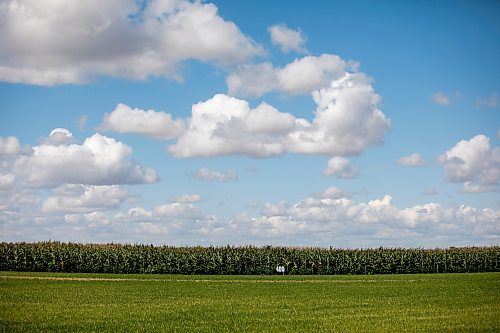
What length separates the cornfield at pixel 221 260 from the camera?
74.0 metres

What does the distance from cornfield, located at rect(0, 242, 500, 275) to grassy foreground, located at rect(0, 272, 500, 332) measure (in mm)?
29784

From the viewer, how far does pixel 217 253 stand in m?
76.2

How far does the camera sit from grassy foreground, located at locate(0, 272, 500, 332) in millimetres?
25594

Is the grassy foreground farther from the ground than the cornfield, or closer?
closer

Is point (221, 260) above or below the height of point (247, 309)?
above

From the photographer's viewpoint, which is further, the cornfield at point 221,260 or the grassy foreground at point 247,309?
the cornfield at point 221,260

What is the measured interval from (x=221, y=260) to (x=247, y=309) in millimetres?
44263

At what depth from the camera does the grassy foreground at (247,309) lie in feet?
84.0

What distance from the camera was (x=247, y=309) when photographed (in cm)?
3158

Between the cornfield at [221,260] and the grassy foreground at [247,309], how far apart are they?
→ 2978cm

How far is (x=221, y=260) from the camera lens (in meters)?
75.6

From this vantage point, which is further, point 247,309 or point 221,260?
point 221,260

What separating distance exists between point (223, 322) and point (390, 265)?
182ft

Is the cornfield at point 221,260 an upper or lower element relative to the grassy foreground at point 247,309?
upper
